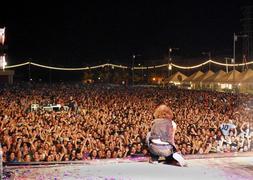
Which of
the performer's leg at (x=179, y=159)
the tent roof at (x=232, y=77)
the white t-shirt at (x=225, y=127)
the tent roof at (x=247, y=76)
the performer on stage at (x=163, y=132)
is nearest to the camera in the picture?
the performer on stage at (x=163, y=132)

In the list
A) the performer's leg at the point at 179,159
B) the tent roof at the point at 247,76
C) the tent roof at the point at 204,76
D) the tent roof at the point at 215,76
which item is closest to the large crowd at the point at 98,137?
the performer's leg at the point at 179,159

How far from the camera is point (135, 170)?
5.01 m

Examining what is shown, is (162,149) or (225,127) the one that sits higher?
(162,149)

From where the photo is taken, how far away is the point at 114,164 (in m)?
5.38

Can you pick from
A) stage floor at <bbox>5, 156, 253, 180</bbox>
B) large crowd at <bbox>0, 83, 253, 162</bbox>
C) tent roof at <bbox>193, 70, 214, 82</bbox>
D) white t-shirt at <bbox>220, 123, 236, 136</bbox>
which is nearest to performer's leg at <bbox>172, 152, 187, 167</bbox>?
stage floor at <bbox>5, 156, 253, 180</bbox>

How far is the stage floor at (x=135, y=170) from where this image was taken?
4742 mm

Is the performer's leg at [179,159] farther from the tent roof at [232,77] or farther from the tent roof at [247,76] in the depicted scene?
the tent roof at [232,77]

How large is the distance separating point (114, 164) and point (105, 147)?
10.7 feet

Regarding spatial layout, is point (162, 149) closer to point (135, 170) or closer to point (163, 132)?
point (163, 132)

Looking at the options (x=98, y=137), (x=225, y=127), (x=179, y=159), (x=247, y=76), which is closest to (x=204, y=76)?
(x=247, y=76)

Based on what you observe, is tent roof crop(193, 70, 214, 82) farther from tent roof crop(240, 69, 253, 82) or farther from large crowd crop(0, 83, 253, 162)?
large crowd crop(0, 83, 253, 162)

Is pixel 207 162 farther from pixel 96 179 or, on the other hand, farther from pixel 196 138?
pixel 196 138

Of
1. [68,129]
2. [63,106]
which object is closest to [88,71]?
[63,106]

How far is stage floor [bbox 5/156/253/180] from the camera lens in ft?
15.6
